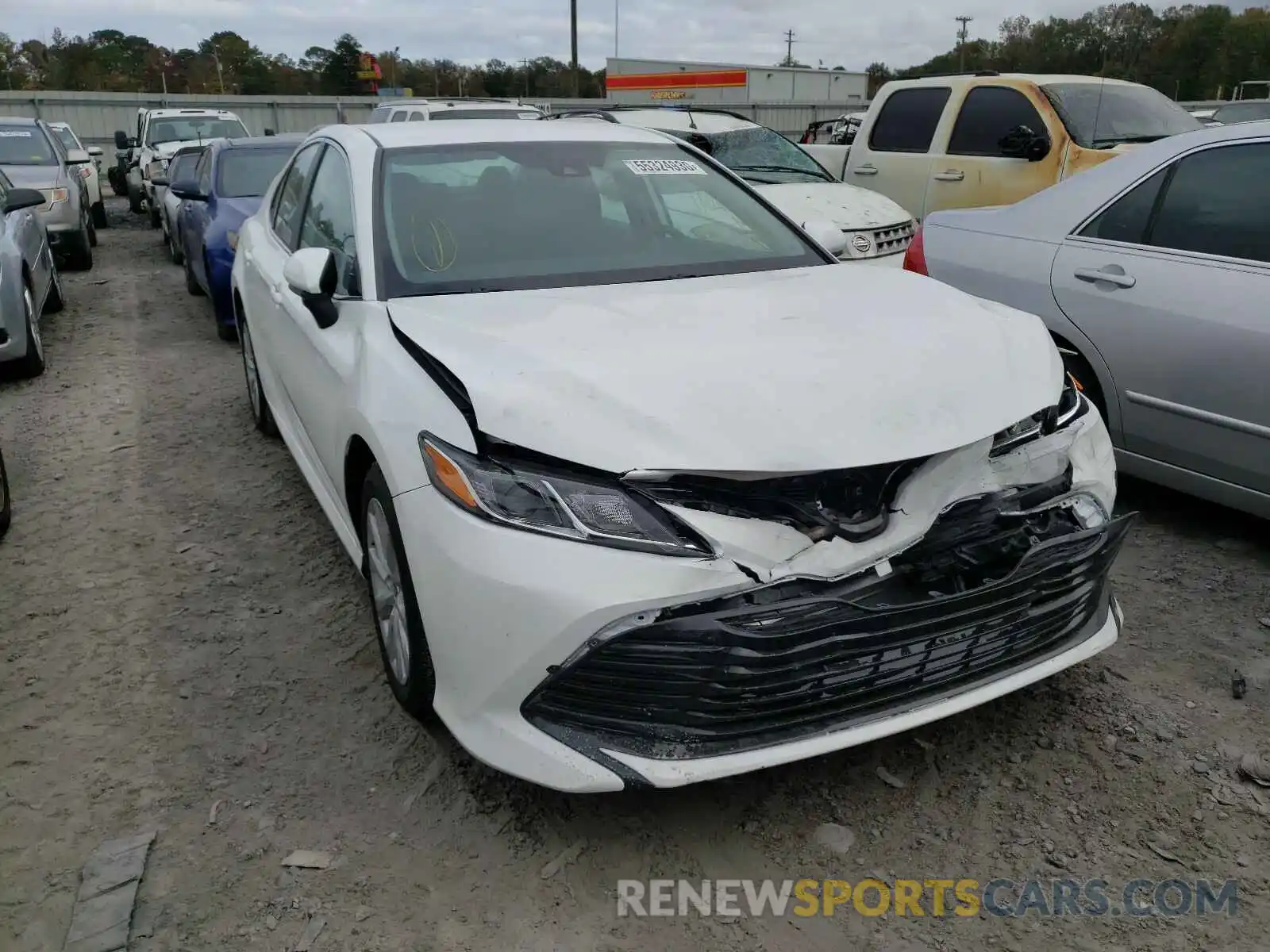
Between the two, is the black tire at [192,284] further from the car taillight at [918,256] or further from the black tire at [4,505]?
the car taillight at [918,256]

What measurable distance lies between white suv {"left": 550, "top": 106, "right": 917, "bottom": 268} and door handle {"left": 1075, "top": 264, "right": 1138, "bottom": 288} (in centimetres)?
219

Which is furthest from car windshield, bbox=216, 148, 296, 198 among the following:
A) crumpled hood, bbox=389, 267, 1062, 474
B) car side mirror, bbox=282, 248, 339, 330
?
crumpled hood, bbox=389, 267, 1062, 474

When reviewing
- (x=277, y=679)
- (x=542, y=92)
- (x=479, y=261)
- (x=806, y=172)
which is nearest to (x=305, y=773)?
(x=277, y=679)

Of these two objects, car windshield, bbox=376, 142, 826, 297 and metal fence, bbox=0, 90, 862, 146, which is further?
metal fence, bbox=0, 90, 862, 146

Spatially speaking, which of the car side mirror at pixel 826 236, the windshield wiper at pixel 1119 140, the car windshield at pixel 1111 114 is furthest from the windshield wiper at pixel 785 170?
the car side mirror at pixel 826 236

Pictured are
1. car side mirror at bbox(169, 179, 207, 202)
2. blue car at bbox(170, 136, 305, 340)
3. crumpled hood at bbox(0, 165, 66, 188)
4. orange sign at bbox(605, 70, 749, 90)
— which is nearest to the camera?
blue car at bbox(170, 136, 305, 340)

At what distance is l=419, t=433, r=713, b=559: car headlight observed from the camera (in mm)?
2180

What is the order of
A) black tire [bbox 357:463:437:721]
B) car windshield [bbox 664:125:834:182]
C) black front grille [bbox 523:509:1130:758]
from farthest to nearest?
car windshield [bbox 664:125:834:182]
black tire [bbox 357:463:437:721]
black front grille [bbox 523:509:1130:758]

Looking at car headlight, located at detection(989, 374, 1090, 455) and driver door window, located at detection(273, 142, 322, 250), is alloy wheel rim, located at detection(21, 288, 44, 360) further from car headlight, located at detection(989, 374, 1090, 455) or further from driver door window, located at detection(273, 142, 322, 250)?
car headlight, located at detection(989, 374, 1090, 455)

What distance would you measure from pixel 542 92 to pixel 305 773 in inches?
2447

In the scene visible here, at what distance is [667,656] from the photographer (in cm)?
214

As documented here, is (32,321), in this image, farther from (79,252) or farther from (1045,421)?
(1045,421)

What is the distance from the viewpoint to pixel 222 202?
8.02 meters

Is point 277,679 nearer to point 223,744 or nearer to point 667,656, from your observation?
point 223,744
